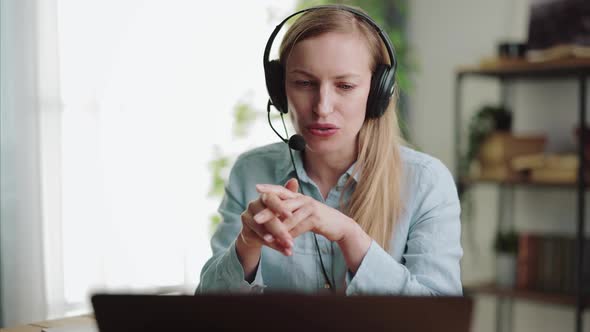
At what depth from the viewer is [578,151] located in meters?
2.50

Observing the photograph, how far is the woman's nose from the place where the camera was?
1138 mm

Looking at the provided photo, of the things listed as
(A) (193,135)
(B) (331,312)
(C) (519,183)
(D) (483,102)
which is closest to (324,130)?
(B) (331,312)

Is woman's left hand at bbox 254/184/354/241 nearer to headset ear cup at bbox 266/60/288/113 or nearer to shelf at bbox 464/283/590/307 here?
headset ear cup at bbox 266/60/288/113

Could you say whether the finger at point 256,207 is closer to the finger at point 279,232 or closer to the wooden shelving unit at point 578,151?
the finger at point 279,232

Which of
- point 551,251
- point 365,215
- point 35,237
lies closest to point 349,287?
point 365,215

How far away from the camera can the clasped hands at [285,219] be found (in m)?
0.97

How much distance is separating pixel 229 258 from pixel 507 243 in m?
1.92

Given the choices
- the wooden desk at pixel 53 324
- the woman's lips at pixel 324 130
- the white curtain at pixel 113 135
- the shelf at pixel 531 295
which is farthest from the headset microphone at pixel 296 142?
the shelf at pixel 531 295

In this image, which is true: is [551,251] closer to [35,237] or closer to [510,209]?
[510,209]

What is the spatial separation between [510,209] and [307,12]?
211 cm

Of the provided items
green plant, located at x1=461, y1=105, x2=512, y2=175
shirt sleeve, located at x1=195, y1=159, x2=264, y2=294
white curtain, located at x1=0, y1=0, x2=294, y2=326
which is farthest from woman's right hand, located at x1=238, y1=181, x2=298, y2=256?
green plant, located at x1=461, y1=105, x2=512, y2=175

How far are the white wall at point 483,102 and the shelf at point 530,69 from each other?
17cm

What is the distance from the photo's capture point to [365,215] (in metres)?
1.20

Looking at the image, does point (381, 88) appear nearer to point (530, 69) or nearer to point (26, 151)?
point (26, 151)
